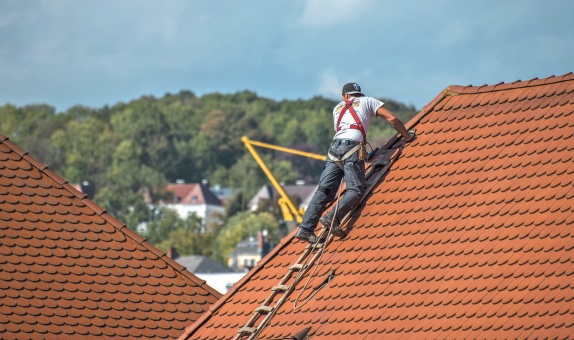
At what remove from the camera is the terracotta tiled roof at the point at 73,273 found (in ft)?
58.8

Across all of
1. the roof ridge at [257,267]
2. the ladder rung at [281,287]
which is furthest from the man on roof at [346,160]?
the ladder rung at [281,287]

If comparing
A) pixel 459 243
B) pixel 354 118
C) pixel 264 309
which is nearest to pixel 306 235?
pixel 264 309

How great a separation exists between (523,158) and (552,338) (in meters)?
3.22

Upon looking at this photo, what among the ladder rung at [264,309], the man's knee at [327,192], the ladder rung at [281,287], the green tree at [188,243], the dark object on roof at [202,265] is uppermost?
the green tree at [188,243]

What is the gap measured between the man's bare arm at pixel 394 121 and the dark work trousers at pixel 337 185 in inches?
19.8

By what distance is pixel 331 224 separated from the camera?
17000mm

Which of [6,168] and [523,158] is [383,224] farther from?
[6,168]

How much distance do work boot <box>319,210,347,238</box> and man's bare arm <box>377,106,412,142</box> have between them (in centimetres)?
136

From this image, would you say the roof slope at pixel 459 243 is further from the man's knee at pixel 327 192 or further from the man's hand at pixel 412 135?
the man's knee at pixel 327 192

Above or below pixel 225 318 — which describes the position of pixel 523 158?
above

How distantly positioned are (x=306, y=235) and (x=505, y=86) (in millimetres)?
3102

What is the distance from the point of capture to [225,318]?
17328 mm

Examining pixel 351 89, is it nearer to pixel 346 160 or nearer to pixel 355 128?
pixel 355 128

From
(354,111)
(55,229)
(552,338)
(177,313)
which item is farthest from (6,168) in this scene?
(552,338)
